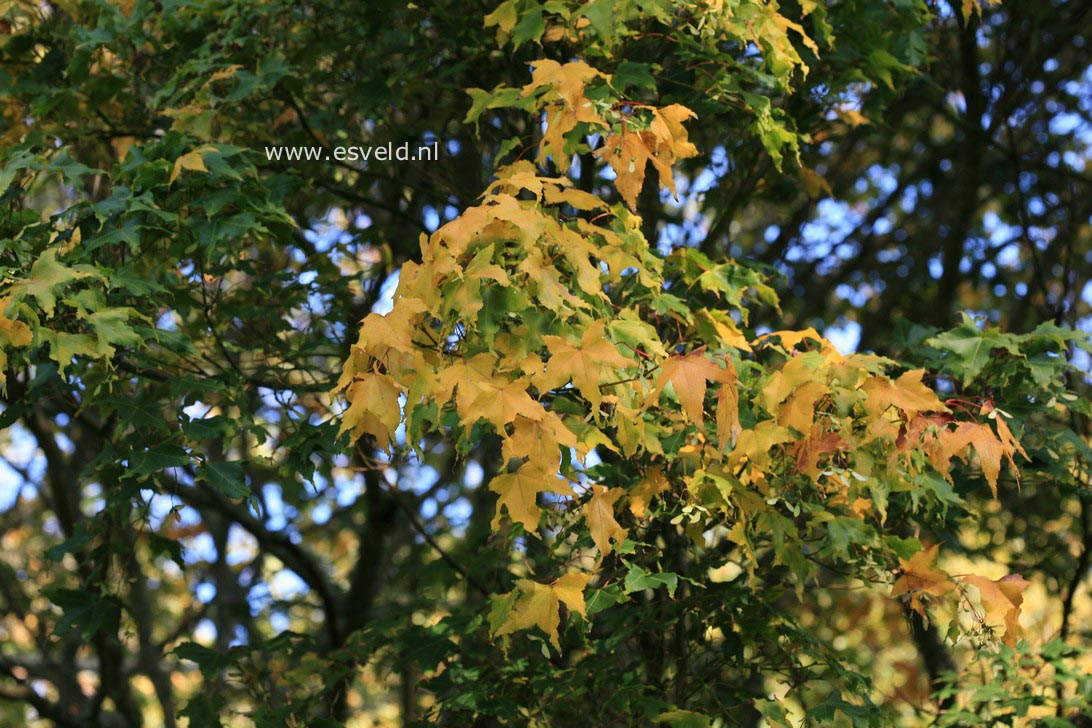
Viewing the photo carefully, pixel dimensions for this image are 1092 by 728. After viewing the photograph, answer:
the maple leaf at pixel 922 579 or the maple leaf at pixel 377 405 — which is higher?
the maple leaf at pixel 377 405

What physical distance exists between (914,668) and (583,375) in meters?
7.03

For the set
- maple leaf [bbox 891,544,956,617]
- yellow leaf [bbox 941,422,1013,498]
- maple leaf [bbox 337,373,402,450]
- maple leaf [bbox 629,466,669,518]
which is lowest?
maple leaf [bbox 891,544,956,617]

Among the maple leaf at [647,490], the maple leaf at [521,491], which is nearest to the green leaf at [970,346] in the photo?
the maple leaf at [647,490]

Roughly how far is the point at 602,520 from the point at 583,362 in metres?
0.45

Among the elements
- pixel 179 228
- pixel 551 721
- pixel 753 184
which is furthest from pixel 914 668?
pixel 179 228

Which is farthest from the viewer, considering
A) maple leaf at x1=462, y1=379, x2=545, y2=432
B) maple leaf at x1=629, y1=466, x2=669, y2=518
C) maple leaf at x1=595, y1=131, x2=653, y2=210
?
maple leaf at x1=629, y1=466, x2=669, y2=518

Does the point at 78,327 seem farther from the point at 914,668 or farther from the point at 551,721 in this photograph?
the point at 914,668

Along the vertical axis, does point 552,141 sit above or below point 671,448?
above

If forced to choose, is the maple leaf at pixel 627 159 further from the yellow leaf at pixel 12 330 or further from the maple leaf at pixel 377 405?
the yellow leaf at pixel 12 330

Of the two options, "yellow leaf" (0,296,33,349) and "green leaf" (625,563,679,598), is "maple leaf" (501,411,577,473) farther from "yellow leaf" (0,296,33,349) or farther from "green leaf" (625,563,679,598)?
"yellow leaf" (0,296,33,349)

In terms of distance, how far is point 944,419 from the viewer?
9.66 feet

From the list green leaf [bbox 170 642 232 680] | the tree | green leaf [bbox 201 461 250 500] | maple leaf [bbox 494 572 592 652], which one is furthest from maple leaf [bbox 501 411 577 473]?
green leaf [bbox 170 642 232 680]

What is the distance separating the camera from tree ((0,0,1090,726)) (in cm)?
269

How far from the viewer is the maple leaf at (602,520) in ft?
8.82
